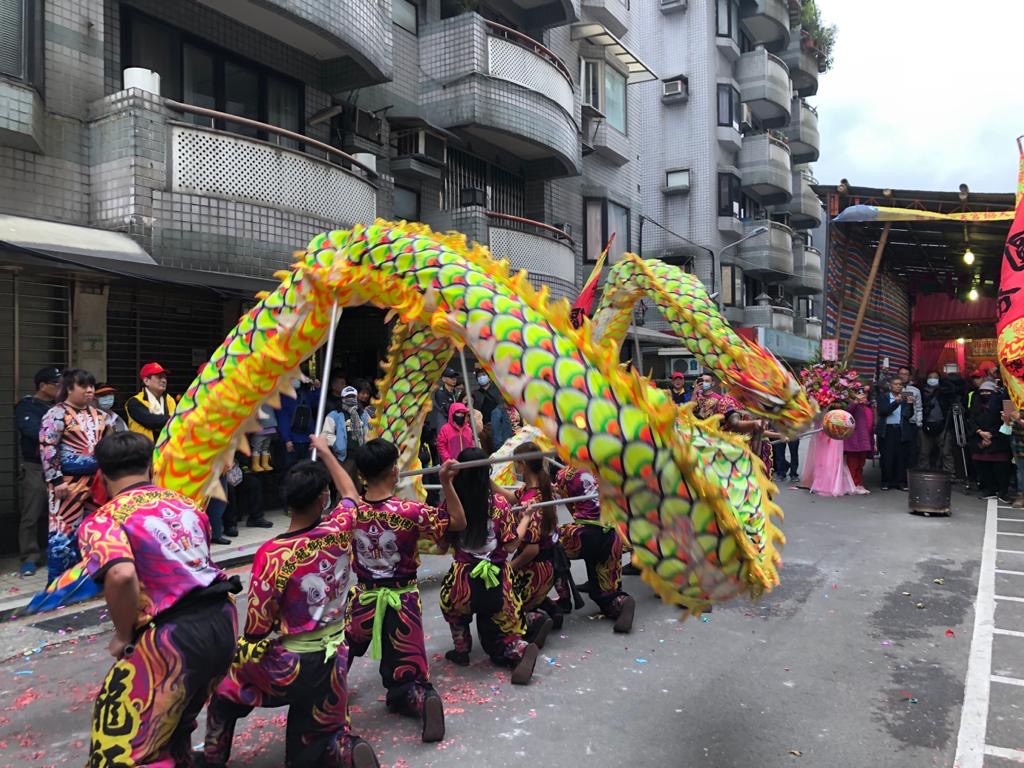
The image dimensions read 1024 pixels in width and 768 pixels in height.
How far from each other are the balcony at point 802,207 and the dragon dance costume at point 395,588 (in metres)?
29.3

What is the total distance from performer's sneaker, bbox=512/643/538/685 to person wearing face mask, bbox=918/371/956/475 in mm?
9904

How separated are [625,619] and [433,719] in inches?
77.9

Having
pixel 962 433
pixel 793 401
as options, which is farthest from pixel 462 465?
pixel 962 433

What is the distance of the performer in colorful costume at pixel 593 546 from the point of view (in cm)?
518

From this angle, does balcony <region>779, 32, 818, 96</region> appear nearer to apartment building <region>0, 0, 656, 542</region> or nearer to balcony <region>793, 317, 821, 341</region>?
balcony <region>793, 317, 821, 341</region>

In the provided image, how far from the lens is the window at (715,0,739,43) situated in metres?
24.3

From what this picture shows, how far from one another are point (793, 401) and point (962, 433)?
9586mm

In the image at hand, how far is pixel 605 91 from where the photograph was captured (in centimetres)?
1883

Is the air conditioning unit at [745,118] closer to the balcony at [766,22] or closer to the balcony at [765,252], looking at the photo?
the balcony at [766,22]

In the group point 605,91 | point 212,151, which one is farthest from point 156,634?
point 605,91

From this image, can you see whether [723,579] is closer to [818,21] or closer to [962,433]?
[962,433]

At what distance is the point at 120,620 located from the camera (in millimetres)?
2307

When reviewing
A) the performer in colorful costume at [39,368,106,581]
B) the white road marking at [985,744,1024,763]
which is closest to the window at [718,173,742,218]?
the performer in colorful costume at [39,368,106,581]

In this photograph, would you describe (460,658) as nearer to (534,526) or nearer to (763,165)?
(534,526)
